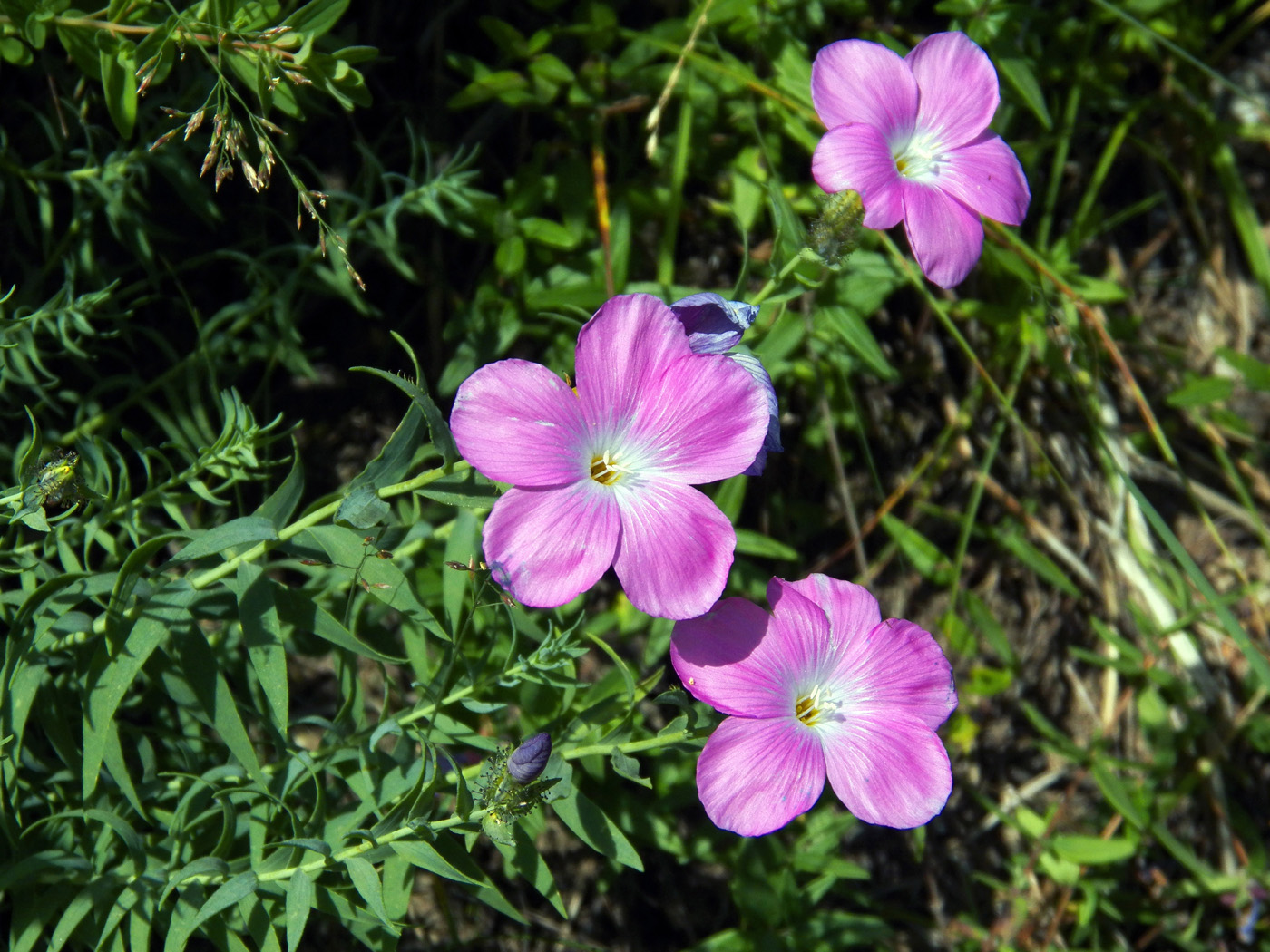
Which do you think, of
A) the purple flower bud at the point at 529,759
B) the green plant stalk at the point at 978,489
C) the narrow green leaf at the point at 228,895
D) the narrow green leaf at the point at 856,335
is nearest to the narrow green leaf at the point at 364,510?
the purple flower bud at the point at 529,759

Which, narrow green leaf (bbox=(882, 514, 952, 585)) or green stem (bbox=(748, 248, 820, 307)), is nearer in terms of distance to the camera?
green stem (bbox=(748, 248, 820, 307))

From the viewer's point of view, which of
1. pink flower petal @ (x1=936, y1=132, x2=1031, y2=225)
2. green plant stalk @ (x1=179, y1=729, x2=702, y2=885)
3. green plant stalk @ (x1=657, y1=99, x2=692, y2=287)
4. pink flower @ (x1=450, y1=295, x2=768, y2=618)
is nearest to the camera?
pink flower @ (x1=450, y1=295, x2=768, y2=618)

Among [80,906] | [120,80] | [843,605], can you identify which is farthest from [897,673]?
[120,80]

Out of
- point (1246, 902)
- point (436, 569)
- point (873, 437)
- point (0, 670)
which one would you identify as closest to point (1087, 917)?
point (1246, 902)

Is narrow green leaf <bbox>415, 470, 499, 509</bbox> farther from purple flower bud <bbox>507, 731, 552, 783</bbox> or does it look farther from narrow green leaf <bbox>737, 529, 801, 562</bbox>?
narrow green leaf <bbox>737, 529, 801, 562</bbox>

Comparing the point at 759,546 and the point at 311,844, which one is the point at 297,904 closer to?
the point at 311,844

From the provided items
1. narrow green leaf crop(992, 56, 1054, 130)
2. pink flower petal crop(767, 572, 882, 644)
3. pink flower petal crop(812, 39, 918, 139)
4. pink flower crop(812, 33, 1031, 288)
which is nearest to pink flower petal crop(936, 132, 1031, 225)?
pink flower crop(812, 33, 1031, 288)

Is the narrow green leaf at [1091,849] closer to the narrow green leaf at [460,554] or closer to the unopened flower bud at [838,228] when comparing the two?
the narrow green leaf at [460,554]
